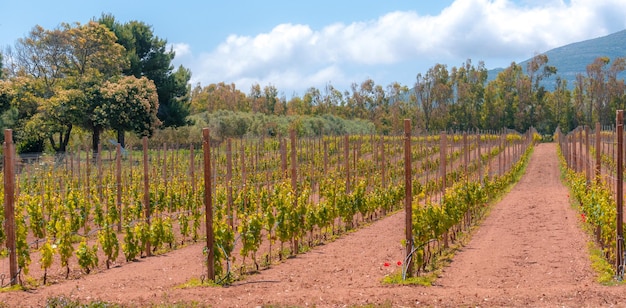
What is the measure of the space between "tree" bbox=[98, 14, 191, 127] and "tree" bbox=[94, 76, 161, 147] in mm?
4770

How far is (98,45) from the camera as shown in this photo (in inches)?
1467

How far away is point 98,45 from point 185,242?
27205 millimetres

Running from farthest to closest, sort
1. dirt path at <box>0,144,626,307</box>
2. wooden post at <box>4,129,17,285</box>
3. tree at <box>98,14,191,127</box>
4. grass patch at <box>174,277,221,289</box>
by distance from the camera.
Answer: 1. tree at <box>98,14,191,127</box>
2. wooden post at <box>4,129,17,285</box>
3. grass patch at <box>174,277,221,289</box>
4. dirt path at <box>0,144,626,307</box>

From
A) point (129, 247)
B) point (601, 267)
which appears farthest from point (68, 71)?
point (601, 267)

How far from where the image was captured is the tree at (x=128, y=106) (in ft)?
112

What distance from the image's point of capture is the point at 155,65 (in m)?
42.2

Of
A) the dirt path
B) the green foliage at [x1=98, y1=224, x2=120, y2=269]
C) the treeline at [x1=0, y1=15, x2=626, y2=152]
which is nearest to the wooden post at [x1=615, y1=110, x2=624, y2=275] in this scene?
the dirt path

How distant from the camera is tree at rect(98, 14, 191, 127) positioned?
4102cm

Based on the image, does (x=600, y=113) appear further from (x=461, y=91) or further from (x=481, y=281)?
(x=481, y=281)

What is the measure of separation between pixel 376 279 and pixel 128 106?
2853 cm

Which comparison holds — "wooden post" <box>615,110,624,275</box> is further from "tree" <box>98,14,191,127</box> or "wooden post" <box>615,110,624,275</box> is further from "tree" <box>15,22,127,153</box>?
"tree" <box>98,14,191,127</box>

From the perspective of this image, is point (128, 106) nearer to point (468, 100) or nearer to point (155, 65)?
point (155, 65)

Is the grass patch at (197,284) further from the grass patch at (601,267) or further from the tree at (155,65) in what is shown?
the tree at (155,65)

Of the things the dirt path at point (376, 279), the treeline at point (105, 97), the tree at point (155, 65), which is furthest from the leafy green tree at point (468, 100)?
the dirt path at point (376, 279)
